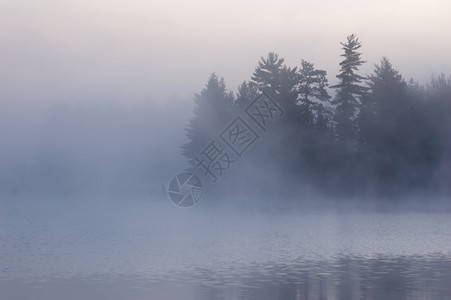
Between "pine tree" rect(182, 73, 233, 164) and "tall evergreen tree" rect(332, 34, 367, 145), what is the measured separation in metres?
10.2

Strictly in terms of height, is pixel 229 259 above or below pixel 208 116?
below

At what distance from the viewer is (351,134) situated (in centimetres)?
6238

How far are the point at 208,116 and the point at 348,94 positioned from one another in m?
13.4

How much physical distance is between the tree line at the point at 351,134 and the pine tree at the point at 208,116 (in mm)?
134

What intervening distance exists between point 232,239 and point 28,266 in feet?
31.5

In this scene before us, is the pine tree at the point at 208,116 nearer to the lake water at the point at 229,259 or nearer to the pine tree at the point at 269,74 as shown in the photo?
the pine tree at the point at 269,74

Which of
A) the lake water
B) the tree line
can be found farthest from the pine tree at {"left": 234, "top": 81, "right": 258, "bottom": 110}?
the lake water

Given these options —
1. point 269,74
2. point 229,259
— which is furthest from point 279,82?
point 229,259

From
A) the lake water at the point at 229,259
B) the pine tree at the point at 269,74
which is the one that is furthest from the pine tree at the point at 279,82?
the lake water at the point at 229,259

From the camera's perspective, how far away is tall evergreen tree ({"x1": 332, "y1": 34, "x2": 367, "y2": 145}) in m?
62.4

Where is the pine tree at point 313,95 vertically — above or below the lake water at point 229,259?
above

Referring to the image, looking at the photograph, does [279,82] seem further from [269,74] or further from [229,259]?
[229,259]

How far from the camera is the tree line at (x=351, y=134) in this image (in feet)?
197

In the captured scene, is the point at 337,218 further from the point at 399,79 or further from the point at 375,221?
the point at 399,79
